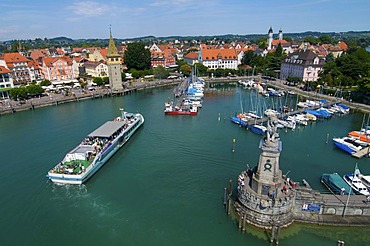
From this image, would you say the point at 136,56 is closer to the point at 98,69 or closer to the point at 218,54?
the point at 98,69

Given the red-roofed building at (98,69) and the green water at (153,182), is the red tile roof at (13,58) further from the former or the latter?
the green water at (153,182)

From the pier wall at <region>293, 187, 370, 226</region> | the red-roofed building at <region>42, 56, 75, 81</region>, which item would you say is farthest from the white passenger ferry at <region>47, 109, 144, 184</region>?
the red-roofed building at <region>42, 56, 75, 81</region>

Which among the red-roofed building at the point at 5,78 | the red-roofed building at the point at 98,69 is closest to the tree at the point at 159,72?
the red-roofed building at the point at 98,69

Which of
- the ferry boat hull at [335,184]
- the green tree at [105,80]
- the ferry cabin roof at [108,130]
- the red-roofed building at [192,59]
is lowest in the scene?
the ferry boat hull at [335,184]

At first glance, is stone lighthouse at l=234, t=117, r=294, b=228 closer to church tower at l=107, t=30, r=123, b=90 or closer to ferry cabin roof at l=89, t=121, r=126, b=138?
ferry cabin roof at l=89, t=121, r=126, b=138

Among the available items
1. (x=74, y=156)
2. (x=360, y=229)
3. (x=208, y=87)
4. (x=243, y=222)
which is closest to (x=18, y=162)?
(x=74, y=156)

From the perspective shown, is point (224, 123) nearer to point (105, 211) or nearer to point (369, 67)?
point (105, 211)
